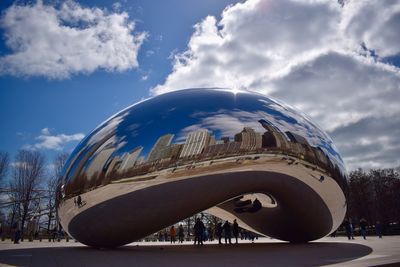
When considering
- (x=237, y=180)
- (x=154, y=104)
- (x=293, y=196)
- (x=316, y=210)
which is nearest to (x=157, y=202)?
(x=237, y=180)

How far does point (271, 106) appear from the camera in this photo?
13.0 m

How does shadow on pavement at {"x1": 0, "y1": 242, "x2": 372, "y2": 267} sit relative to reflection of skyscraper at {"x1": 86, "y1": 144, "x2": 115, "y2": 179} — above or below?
below

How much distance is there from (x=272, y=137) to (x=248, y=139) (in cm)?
94

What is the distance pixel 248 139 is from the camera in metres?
11.6

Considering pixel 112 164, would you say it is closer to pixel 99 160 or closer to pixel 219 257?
pixel 99 160

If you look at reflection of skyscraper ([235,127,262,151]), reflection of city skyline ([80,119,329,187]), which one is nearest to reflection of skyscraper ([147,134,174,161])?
reflection of city skyline ([80,119,329,187])

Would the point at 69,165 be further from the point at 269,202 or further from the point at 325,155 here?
the point at 325,155

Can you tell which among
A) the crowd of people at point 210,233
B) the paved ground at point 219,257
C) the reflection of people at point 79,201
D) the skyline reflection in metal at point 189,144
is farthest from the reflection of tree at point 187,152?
the crowd of people at point 210,233

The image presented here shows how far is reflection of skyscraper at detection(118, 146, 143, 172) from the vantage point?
11.2 metres

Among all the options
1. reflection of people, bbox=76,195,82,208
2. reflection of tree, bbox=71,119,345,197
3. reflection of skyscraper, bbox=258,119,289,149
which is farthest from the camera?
reflection of people, bbox=76,195,82,208

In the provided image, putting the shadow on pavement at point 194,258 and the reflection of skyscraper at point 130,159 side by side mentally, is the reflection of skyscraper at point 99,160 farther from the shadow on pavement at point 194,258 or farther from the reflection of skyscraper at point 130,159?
the shadow on pavement at point 194,258

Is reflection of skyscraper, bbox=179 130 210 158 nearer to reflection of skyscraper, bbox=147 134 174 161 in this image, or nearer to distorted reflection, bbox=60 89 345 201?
distorted reflection, bbox=60 89 345 201

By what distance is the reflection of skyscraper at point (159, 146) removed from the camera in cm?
1106

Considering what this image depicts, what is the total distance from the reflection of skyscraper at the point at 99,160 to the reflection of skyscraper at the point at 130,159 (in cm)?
68
